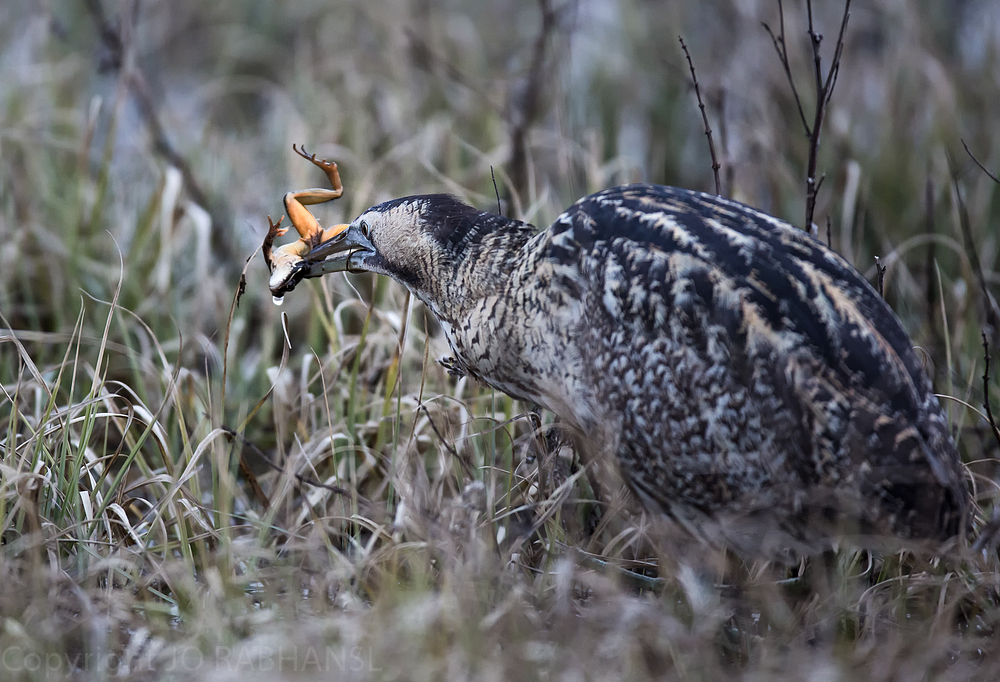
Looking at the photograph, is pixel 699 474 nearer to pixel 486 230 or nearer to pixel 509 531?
pixel 509 531

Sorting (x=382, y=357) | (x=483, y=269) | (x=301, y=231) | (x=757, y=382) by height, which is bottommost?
(x=382, y=357)

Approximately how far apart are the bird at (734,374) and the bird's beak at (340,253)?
69cm

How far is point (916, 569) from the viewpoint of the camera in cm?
313

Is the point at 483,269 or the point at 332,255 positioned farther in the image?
the point at 332,255

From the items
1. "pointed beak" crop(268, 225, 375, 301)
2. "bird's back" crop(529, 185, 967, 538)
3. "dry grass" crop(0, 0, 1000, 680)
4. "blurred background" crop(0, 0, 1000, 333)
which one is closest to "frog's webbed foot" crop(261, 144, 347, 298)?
"pointed beak" crop(268, 225, 375, 301)

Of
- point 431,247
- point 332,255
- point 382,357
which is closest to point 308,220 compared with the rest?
point 332,255

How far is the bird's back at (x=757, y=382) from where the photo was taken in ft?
8.63

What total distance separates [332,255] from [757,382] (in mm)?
1570

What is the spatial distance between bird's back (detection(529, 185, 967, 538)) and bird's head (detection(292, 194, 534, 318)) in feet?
1.48

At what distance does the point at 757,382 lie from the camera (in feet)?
8.70

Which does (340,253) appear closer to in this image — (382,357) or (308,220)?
(308,220)

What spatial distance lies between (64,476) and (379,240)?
1325mm

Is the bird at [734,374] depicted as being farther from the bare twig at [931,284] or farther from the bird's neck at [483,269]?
the bare twig at [931,284]

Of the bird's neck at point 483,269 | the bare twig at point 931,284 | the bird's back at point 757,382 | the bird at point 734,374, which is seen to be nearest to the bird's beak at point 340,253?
the bird's neck at point 483,269
